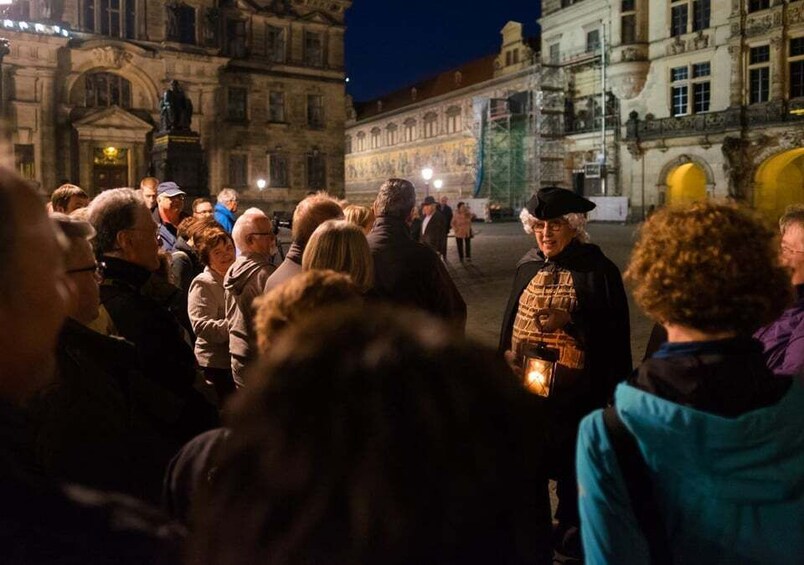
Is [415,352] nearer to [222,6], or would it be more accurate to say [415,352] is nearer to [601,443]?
[601,443]

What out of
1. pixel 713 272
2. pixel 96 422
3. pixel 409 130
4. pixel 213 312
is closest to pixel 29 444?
pixel 96 422

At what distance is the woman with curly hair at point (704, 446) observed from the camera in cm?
170

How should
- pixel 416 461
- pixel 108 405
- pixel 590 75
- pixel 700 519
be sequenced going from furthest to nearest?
1. pixel 590 75
2. pixel 108 405
3. pixel 700 519
4. pixel 416 461

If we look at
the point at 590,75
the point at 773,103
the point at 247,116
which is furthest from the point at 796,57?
the point at 247,116

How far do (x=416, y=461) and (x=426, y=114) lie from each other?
70.8 m

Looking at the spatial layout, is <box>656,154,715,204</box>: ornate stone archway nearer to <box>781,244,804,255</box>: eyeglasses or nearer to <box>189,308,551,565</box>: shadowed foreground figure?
<box>781,244,804,255</box>: eyeglasses

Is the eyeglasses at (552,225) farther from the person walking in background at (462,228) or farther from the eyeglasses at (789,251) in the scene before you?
the person walking in background at (462,228)

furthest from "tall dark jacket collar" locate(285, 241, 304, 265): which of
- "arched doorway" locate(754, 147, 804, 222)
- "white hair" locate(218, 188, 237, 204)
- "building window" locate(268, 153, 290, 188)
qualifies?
"building window" locate(268, 153, 290, 188)

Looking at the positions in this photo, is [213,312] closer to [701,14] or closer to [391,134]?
[701,14]

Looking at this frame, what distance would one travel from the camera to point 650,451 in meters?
1.75

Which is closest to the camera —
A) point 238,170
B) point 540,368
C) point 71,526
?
point 71,526

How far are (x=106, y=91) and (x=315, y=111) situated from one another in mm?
11999

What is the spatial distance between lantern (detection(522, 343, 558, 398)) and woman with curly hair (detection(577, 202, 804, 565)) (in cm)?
206

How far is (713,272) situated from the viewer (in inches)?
76.0
